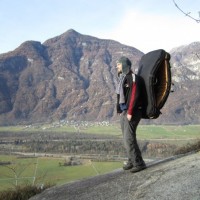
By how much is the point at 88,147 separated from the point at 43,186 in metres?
70.1

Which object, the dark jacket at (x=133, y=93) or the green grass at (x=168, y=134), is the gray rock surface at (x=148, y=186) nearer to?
the dark jacket at (x=133, y=93)

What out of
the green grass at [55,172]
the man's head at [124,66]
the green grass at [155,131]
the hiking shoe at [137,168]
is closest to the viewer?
the man's head at [124,66]

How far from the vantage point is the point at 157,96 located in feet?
26.6

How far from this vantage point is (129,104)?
7730mm

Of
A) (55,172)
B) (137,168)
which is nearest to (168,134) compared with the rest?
(55,172)

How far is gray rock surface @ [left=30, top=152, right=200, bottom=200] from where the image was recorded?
631cm

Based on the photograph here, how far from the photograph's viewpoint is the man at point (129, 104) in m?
7.69

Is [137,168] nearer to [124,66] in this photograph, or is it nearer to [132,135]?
[132,135]

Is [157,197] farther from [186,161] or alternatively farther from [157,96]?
[157,96]

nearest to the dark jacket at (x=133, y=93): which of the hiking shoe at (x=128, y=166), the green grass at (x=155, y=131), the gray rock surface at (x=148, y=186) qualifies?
the gray rock surface at (x=148, y=186)

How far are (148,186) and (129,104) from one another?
5.36 feet

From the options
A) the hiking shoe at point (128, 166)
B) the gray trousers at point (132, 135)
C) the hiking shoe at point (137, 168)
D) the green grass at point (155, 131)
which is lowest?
the green grass at point (155, 131)

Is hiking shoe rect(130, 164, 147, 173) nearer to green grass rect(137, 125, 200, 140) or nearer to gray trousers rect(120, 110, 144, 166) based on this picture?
gray trousers rect(120, 110, 144, 166)

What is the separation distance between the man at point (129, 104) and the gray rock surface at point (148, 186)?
386 millimetres
